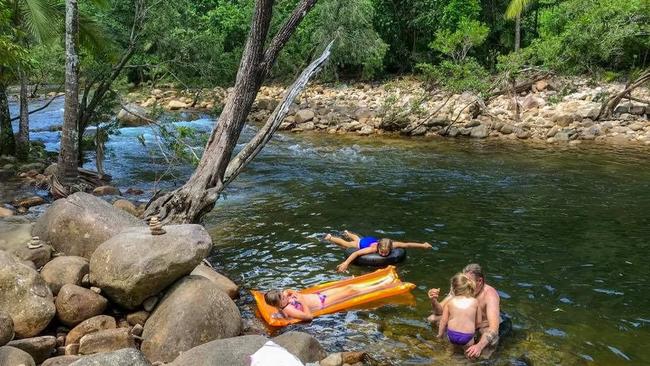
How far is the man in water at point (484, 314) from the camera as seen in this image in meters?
6.26

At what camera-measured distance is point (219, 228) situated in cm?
1105

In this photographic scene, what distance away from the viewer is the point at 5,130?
14867mm

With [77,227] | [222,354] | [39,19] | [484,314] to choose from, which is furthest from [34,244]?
[39,19]

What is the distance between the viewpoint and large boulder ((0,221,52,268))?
6.96 m

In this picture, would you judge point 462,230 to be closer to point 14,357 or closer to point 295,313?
point 295,313

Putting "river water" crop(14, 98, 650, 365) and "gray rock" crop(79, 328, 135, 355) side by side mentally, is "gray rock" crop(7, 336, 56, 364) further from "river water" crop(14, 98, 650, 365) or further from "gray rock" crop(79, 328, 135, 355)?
"river water" crop(14, 98, 650, 365)

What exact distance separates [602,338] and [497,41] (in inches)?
1124

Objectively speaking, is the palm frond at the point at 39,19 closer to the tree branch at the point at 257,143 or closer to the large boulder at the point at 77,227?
the tree branch at the point at 257,143

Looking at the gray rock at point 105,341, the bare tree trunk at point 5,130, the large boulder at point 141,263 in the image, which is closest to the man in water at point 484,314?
the large boulder at point 141,263

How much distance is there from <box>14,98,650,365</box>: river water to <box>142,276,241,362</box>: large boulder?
1216 mm

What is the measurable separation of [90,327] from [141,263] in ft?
2.72

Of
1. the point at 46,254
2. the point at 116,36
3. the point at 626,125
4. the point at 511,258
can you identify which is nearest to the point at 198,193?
the point at 46,254

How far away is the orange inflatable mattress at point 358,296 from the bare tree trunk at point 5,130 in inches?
409

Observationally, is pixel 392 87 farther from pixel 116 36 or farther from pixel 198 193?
pixel 198 193
